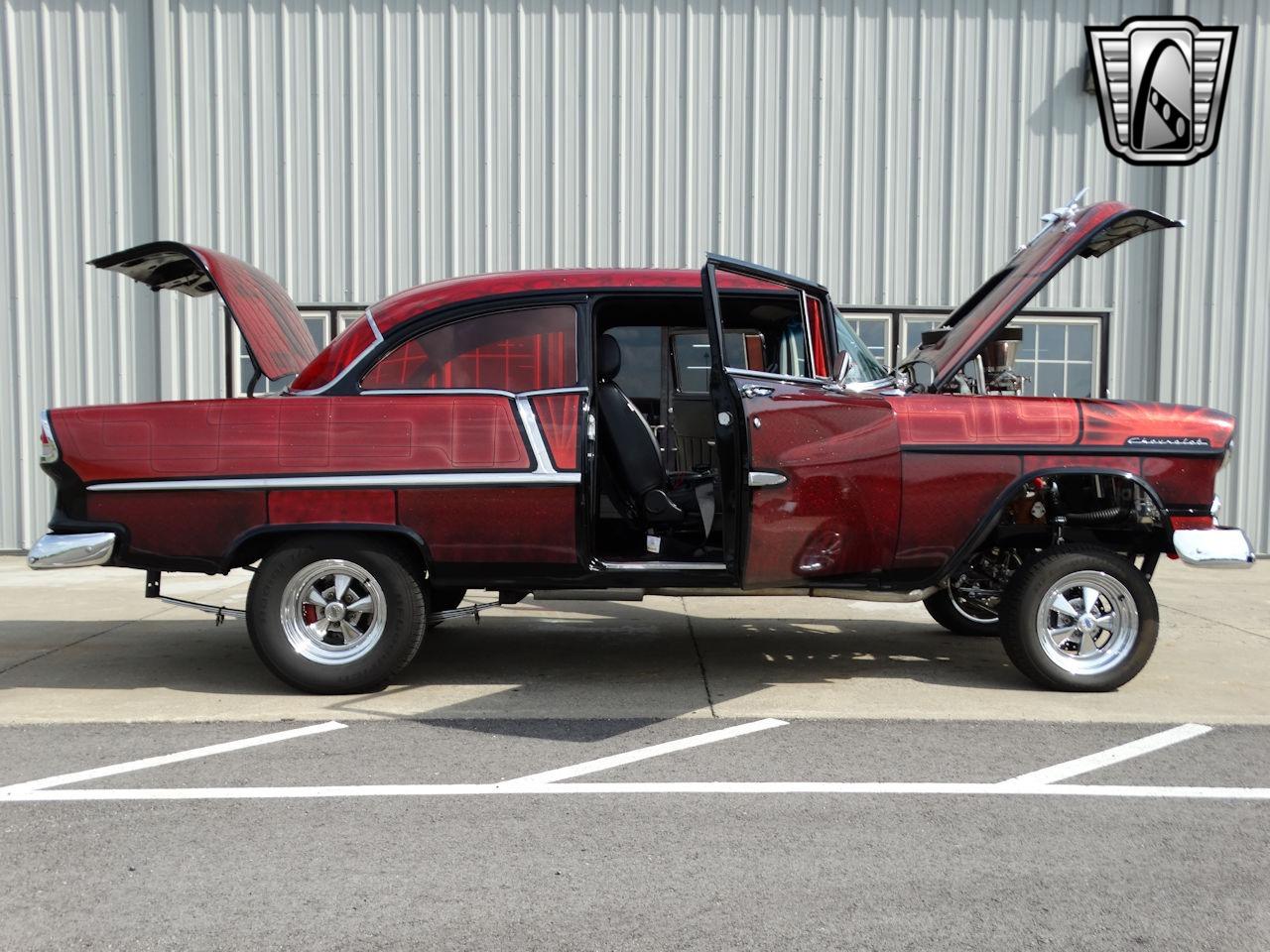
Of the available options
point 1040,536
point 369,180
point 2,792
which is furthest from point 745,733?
point 369,180

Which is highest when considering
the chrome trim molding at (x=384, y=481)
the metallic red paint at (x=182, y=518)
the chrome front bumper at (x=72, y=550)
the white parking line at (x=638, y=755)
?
the chrome trim molding at (x=384, y=481)

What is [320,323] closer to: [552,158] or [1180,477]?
[552,158]

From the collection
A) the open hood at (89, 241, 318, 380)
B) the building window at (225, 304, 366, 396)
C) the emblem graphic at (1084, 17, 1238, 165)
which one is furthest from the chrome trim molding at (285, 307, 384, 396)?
the emblem graphic at (1084, 17, 1238, 165)

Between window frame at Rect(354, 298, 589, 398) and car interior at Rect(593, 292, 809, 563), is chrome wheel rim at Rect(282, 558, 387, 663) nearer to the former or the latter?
window frame at Rect(354, 298, 589, 398)

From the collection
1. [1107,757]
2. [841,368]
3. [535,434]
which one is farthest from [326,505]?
[1107,757]

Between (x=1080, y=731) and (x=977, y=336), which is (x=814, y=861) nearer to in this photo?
(x=1080, y=731)

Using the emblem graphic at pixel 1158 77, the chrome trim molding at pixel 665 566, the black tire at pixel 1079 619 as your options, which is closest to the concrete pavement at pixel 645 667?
the black tire at pixel 1079 619

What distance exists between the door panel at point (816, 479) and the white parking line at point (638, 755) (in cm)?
74

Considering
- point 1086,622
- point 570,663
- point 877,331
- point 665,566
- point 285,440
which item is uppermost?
point 877,331

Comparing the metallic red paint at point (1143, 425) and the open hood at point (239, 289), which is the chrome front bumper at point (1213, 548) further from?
the open hood at point (239, 289)

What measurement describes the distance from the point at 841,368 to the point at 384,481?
7.16 feet

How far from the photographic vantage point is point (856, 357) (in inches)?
228

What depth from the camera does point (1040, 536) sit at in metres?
5.87

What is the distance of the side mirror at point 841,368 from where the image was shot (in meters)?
5.07
